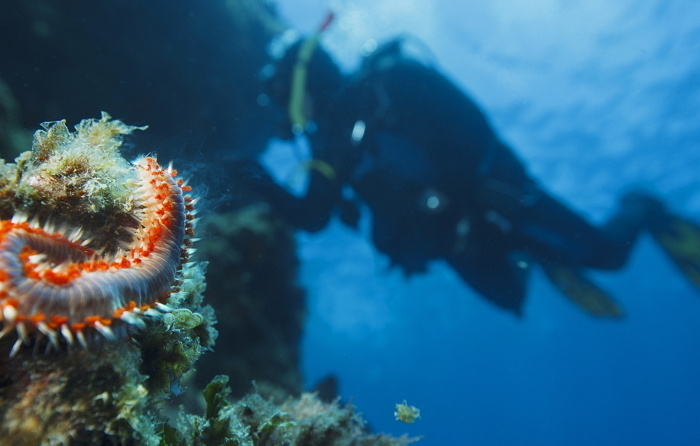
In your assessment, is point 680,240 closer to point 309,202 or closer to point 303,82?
point 309,202

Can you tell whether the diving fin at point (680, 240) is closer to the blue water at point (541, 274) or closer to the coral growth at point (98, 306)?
the blue water at point (541, 274)

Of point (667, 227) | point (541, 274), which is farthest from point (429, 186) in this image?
point (541, 274)

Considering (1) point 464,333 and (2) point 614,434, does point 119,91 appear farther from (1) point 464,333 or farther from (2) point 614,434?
(2) point 614,434

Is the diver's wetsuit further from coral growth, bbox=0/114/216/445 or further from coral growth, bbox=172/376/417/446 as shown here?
coral growth, bbox=0/114/216/445

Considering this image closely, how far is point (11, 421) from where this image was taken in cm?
151

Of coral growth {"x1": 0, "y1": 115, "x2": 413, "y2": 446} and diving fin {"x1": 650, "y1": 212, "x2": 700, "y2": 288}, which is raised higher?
diving fin {"x1": 650, "y1": 212, "x2": 700, "y2": 288}

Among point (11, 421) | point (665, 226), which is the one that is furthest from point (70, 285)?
point (665, 226)

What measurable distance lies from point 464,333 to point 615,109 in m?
29.6

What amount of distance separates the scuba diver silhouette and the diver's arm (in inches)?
1.1

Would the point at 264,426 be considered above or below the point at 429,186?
below

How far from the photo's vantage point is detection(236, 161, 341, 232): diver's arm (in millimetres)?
8547

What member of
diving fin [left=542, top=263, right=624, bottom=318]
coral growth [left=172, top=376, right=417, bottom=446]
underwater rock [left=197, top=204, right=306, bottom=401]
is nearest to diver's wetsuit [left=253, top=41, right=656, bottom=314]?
diving fin [left=542, top=263, right=624, bottom=318]

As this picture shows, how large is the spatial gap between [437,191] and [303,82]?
470 centimetres

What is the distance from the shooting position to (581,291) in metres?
12.3
